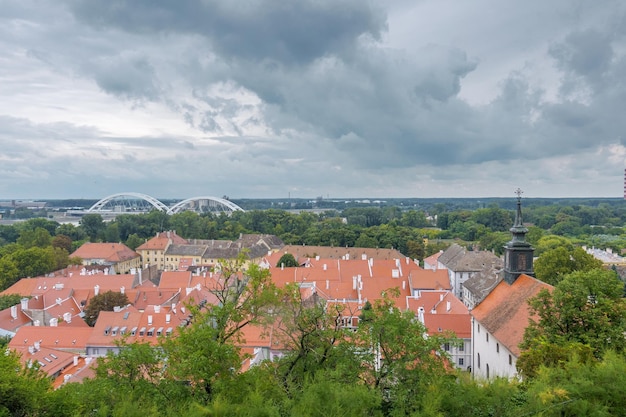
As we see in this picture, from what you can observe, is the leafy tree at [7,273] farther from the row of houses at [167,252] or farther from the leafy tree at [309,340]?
the leafy tree at [309,340]

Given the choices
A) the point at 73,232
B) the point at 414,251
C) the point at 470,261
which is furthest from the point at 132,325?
the point at 73,232

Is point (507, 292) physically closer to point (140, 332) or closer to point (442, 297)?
point (442, 297)

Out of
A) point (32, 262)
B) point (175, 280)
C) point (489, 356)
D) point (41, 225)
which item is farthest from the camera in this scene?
point (41, 225)

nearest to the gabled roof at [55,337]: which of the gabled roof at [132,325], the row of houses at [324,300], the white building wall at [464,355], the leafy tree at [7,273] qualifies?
the row of houses at [324,300]

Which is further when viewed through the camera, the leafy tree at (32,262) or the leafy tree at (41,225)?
the leafy tree at (41,225)

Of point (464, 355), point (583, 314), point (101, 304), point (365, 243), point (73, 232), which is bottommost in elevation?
point (464, 355)

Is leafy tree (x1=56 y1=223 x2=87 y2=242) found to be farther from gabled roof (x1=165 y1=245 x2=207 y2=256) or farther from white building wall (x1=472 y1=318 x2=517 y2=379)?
white building wall (x1=472 y1=318 x2=517 y2=379)

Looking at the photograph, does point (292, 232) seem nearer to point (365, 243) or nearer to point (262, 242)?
point (262, 242)
